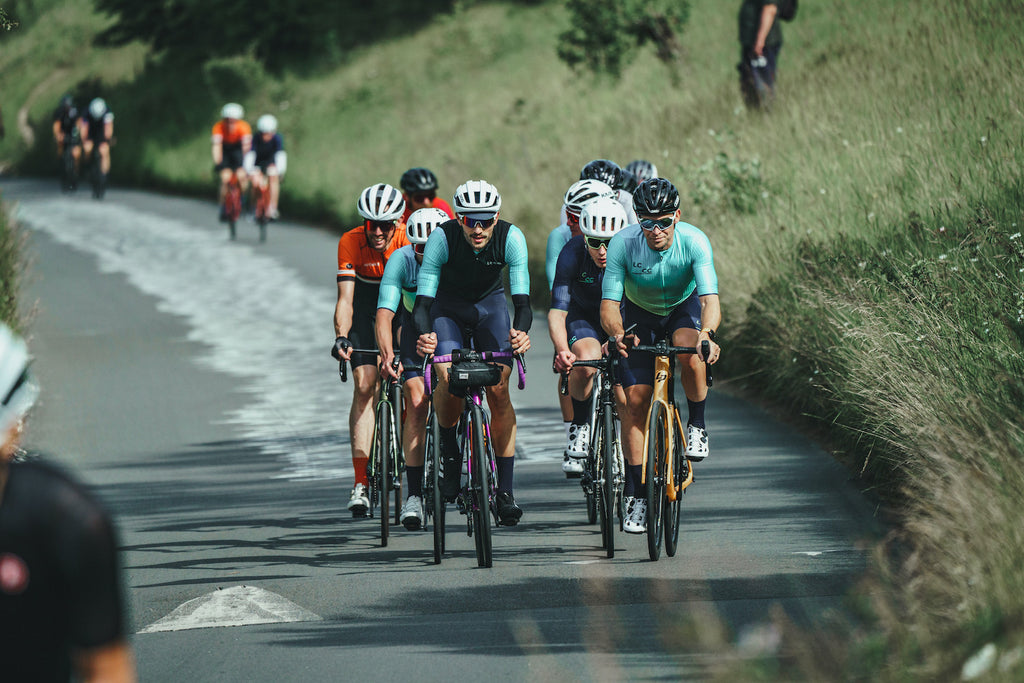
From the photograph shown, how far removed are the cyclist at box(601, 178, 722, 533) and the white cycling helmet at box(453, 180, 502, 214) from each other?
2.32 feet

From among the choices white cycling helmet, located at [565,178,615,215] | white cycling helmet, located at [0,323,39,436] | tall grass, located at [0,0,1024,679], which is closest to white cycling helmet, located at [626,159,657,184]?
tall grass, located at [0,0,1024,679]

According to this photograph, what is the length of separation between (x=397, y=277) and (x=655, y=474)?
206 cm

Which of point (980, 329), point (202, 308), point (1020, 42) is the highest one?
point (1020, 42)

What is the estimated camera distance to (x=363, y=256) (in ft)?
35.1

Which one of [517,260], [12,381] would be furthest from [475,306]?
[12,381]

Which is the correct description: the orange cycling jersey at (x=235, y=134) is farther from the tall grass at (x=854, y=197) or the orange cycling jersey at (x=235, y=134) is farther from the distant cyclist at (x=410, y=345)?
the distant cyclist at (x=410, y=345)

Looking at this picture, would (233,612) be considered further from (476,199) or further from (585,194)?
(585,194)

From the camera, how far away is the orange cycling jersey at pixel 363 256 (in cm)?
1062

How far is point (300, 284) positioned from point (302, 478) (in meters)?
11.2

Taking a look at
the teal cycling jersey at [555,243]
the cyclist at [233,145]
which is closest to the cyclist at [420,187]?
the teal cycling jersey at [555,243]

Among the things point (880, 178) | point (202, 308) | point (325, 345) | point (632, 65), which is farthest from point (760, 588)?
point (632, 65)

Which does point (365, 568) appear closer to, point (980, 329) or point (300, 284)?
point (980, 329)

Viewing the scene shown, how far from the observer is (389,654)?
731 cm

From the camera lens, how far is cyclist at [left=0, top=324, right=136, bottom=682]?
11.6ft
